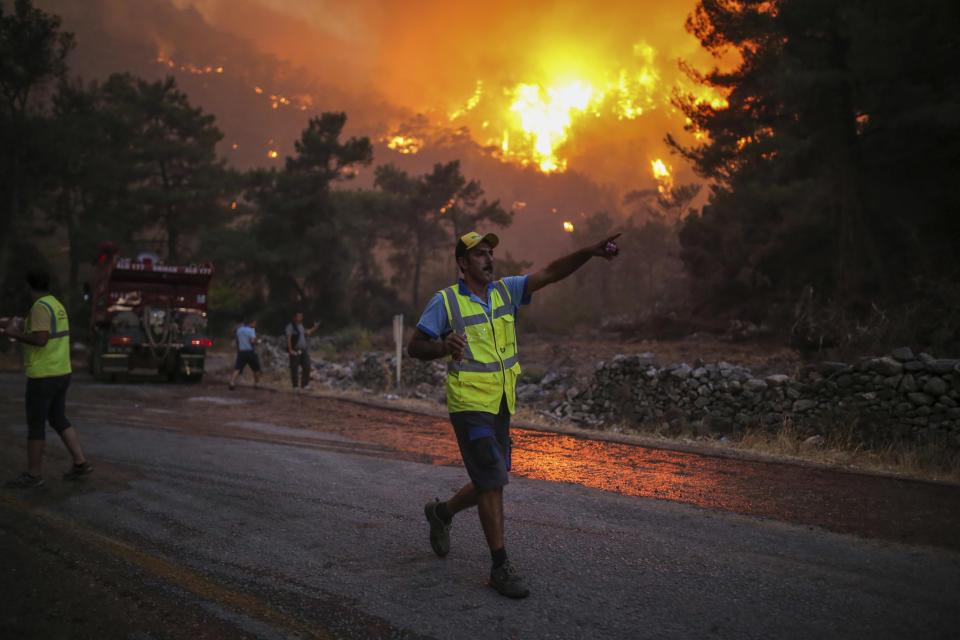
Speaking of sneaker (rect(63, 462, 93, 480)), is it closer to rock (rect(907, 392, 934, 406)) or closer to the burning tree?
rock (rect(907, 392, 934, 406))

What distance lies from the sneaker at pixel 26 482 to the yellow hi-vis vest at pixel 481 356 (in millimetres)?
4456

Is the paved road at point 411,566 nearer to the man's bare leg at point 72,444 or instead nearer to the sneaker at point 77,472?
the sneaker at point 77,472

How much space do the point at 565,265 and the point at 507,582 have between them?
1.84m

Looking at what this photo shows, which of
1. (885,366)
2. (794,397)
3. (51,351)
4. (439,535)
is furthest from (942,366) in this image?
(51,351)

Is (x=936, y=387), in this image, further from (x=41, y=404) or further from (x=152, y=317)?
(x=152, y=317)

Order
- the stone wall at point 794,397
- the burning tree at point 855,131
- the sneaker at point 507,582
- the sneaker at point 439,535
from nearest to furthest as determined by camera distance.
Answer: the sneaker at point 507,582 < the sneaker at point 439,535 < the stone wall at point 794,397 < the burning tree at point 855,131

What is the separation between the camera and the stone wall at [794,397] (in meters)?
8.62

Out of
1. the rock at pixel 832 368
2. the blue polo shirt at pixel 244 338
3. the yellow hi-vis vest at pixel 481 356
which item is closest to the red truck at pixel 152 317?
the blue polo shirt at pixel 244 338

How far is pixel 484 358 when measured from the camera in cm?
358

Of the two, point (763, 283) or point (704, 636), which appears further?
point (763, 283)

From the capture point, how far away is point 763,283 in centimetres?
2691

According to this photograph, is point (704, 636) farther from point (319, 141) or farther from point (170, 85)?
point (170, 85)

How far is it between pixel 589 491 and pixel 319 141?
39.6 m

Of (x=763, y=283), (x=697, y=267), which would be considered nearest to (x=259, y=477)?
(x=763, y=283)
